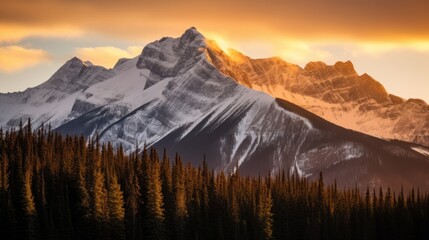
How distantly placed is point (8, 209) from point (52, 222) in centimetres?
873

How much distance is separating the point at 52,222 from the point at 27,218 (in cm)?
476

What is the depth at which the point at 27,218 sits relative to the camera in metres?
199

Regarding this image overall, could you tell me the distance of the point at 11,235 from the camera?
198250 millimetres

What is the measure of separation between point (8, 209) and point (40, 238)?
8.25 meters

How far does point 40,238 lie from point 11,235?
5404mm

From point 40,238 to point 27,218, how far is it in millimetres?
4479

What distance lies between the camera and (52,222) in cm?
19788

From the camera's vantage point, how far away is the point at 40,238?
198 metres

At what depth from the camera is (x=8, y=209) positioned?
200 m

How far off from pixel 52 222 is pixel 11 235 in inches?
307
